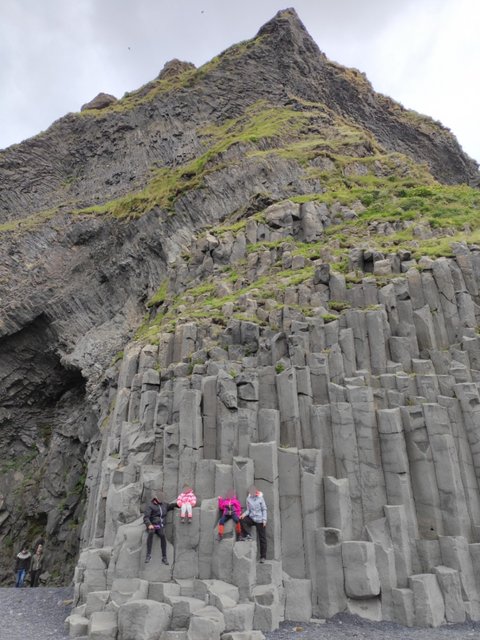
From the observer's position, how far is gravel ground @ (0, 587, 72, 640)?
11580 mm

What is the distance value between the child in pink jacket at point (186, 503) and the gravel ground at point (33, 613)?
3.36m

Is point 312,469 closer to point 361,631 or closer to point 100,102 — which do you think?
point 361,631

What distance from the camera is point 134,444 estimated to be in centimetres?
1512

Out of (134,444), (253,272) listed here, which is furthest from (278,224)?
(134,444)

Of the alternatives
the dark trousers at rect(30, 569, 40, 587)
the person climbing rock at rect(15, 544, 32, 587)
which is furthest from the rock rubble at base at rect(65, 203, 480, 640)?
the dark trousers at rect(30, 569, 40, 587)

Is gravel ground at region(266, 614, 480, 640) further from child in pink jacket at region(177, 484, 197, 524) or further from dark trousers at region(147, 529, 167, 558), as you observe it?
child in pink jacket at region(177, 484, 197, 524)

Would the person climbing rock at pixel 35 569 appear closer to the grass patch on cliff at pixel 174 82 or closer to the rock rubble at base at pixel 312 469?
the rock rubble at base at pixel 312 469

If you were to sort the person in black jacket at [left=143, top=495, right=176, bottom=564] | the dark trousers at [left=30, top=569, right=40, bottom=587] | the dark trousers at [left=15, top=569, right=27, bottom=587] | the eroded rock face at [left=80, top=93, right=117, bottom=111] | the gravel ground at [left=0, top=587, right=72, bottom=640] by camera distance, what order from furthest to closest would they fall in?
1. the eroded rock face at [left=80, top=93, right=117, bottom=111]
2. the dark trousers at [left=30, top=569, right=40, bottom=587]
3. the dark trousers at [left=15, top=569, right=27, bottom=587]
4. the person in black jacket at [left=143, top=495, right=176, bottom=564]
5. the gravel ground at [left=0, top=587, right=72, bottom=640]

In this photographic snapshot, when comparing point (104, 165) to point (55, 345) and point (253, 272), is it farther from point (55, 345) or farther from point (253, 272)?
point (253, 272)

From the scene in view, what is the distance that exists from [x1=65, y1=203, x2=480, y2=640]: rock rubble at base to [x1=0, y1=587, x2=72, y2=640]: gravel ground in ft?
3.23

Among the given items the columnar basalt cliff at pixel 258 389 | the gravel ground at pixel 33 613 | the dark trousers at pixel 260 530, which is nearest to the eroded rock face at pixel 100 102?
the columnar basalt cliff at pixel 258 389

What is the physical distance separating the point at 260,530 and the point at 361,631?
284cm

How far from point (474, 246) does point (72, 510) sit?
74.9ft

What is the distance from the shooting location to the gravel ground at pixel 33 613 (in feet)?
38.0
